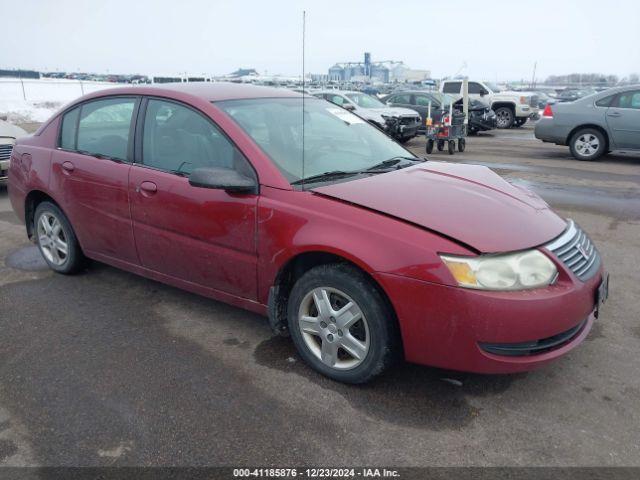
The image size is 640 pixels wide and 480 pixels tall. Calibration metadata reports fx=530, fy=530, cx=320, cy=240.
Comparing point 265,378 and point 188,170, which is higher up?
point 188,170

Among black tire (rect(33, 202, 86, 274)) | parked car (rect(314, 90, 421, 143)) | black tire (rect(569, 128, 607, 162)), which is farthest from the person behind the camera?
parked car (rect(314, 90, 421, 143))

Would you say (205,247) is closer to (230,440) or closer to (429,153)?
(230,440)

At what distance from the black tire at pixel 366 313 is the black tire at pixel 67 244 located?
2451 millimetres

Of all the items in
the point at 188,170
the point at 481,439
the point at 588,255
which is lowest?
the point at 481,439

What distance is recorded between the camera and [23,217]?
15.8 ft

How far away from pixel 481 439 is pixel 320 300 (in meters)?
1.06

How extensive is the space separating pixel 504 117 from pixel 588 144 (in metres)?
9.54

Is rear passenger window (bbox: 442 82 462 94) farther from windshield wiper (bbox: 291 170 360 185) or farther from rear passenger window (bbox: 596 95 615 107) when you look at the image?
windshield wiper (bbox: 291 170 360 185)

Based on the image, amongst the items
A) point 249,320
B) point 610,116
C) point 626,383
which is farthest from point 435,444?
point 610,116

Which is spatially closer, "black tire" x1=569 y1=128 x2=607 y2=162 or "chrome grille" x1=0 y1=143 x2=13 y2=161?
"chrome grille" x1=0 y1=143 x2=13 y2=161

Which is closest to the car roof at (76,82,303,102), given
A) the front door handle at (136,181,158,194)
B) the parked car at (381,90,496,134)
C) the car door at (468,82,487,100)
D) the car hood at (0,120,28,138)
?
the front door handle at (136,181,158,194)

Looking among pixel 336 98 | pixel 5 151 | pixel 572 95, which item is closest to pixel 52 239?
pixel 5 151

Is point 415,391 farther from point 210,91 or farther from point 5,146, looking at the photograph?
point 5,146

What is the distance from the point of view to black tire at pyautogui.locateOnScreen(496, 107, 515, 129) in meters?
20.1
